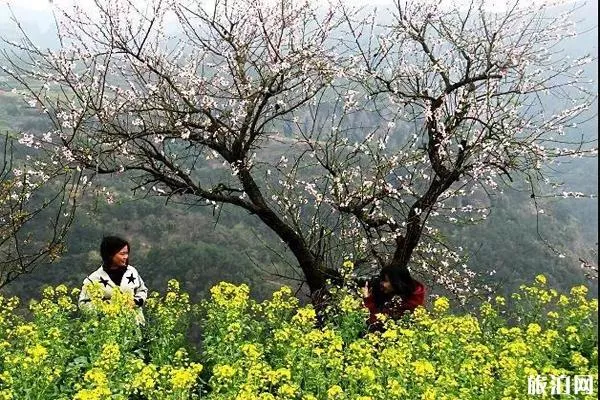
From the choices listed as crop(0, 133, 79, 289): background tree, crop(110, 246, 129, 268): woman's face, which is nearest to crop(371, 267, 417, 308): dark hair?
crop(110, 246, 129, 268): woman's face

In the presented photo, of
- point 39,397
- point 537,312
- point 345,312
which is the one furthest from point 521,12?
point 39,397

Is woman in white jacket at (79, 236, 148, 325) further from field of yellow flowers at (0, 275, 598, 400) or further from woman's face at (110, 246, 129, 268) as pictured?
field of yellow flowers at (0, 275, 598, 400)

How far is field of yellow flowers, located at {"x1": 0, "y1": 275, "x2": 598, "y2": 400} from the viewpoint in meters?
4.82

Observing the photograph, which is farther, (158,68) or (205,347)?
(158,68)

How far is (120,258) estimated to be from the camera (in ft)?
23.6

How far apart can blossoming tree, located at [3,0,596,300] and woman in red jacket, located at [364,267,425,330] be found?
5.57ft

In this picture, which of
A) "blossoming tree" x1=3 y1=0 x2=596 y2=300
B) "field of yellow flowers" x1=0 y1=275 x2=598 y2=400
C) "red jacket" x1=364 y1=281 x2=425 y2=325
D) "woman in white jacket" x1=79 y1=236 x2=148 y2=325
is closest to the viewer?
"field of yellow flowers" x1=0 y1=275 x2=598 y2=400

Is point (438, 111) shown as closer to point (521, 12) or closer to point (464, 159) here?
point (464, 159)

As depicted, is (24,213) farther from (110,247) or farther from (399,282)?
(399,282)

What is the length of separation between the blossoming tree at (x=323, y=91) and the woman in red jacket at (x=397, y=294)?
1.70 meters

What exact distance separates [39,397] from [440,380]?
9.90ft

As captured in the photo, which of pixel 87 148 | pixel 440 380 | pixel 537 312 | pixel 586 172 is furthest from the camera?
pixel 586 172

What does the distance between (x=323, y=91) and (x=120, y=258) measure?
4.34 meters

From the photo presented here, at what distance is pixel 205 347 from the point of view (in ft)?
20.0
